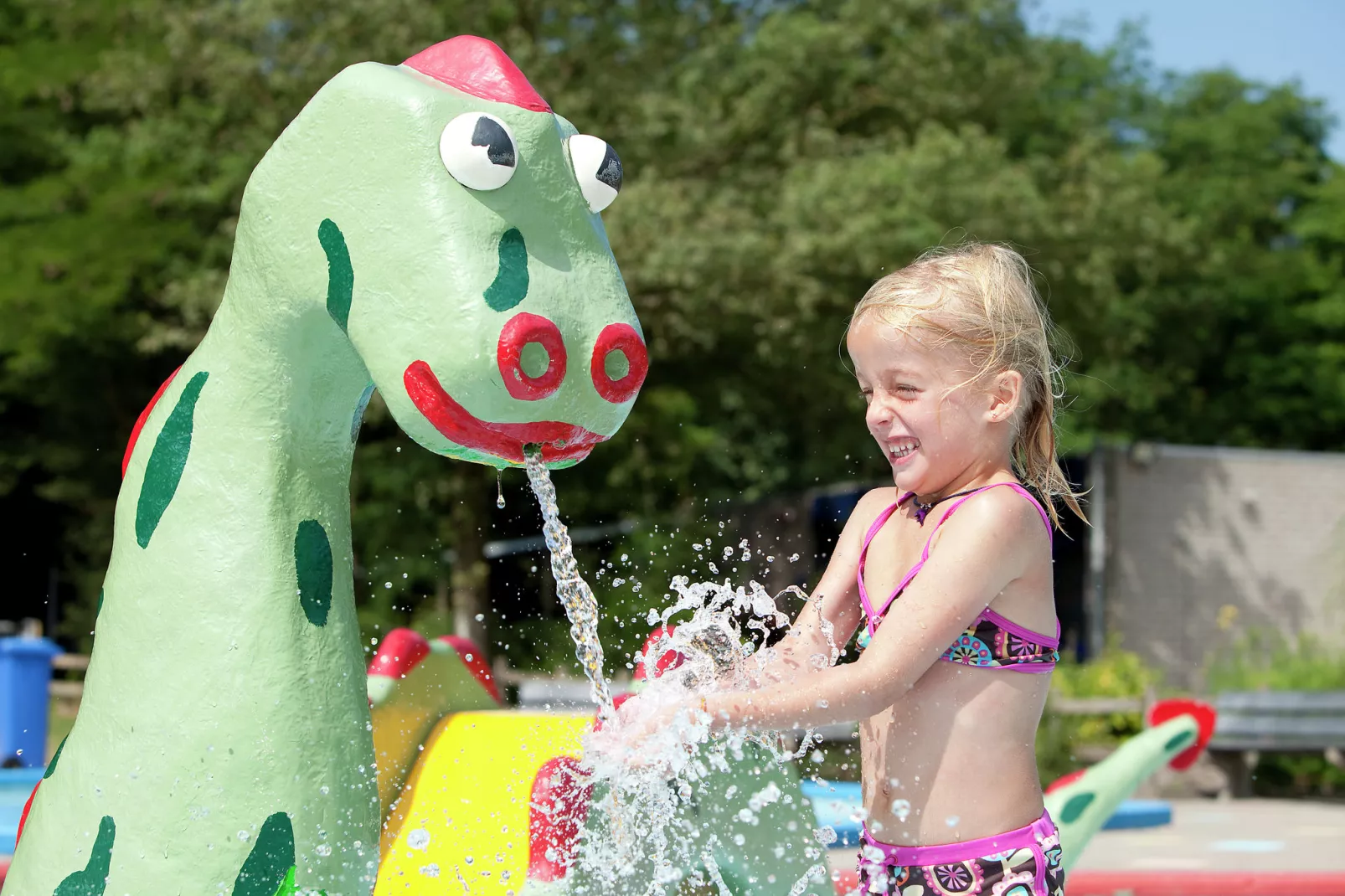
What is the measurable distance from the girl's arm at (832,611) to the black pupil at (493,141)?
725 millimetres

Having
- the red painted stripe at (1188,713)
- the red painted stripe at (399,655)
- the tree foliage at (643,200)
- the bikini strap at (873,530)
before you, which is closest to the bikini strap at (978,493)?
the bikini strap at (873,530)

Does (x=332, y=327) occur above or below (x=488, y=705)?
above

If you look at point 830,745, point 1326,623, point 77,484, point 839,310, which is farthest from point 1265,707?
point 77,484

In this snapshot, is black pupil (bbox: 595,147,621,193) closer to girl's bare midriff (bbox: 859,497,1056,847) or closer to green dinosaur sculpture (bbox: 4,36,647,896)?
green dinosaur sculpture (bbox: 4,36,647,896)

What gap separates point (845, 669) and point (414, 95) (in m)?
0.98

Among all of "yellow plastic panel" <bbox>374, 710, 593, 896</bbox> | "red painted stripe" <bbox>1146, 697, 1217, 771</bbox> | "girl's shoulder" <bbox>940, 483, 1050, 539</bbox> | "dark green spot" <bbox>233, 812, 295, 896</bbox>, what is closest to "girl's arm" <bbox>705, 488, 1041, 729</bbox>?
"girl's shoulder" <bbox>940, 483, 1050, 539</bbox>

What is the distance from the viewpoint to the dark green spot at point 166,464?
2125 mm

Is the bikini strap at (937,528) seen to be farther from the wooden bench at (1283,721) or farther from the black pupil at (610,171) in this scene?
the wooden bench at (1283,721)

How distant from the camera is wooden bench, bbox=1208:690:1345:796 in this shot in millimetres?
10250

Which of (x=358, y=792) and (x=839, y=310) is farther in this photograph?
(x=839, y=310)

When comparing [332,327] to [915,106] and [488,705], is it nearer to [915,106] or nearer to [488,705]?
[488,705]

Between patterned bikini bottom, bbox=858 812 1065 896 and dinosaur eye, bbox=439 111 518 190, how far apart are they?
3.48 ft

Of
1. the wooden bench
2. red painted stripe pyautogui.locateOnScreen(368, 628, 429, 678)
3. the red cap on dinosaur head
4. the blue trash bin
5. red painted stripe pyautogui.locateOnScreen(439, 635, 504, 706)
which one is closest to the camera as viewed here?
the red cap on dinosaur head

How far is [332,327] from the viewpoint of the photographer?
6.97 ft
